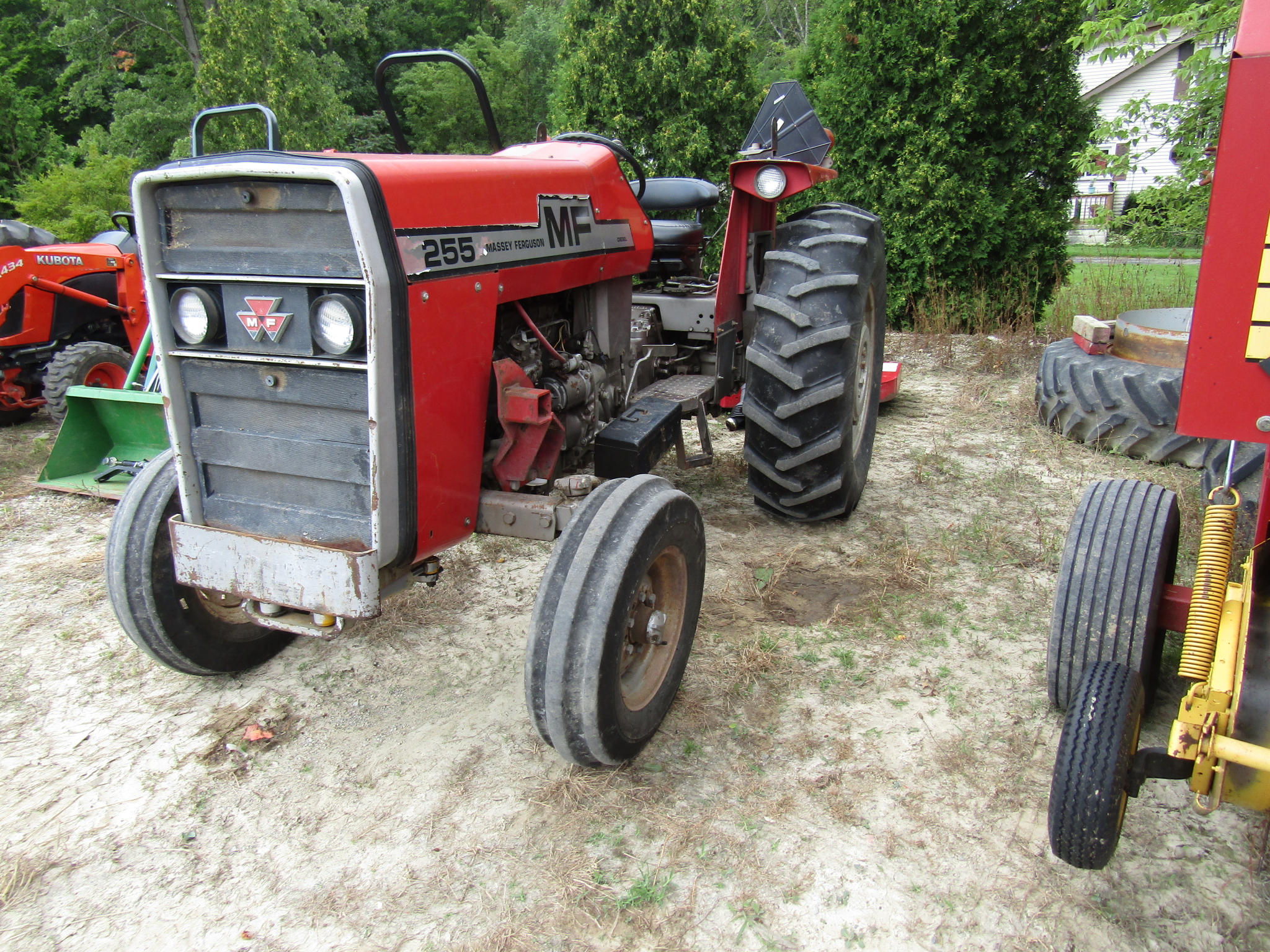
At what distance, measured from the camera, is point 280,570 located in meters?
2.16

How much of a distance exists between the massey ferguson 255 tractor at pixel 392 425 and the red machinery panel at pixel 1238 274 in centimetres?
126

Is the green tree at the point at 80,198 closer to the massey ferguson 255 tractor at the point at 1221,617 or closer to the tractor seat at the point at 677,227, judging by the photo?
the tractor seat at the point at 677,227

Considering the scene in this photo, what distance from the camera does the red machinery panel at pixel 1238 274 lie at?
1.66 m

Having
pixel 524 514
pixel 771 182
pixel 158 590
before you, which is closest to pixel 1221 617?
pixel 524 514

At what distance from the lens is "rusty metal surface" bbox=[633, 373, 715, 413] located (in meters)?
3.63

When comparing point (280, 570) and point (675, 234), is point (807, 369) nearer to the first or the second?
point (675, 234)

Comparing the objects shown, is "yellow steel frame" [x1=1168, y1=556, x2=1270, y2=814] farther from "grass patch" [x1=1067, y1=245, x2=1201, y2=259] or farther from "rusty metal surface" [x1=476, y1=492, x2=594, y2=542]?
"grass patch" [x1=1067, y1=245, x2=1201, y2=259]

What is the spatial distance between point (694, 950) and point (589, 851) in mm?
379

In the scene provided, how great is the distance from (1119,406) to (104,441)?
18.9 ft

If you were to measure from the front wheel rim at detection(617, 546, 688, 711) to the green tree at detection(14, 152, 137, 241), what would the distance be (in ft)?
38.6

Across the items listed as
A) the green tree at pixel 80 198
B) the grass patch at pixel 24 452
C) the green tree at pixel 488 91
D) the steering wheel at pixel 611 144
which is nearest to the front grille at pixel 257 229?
the steering wheel at pixel 611 144

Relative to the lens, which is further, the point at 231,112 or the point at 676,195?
the point at 676,195

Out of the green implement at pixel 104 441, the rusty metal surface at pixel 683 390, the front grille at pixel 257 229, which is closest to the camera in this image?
the front grille at pixel 257 229

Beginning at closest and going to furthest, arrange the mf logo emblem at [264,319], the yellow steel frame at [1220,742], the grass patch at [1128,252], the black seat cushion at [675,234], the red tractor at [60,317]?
the yellow steel frame at [1220,742] < the mf logo emblem at [264,319] < the black seat cushion at [675,234] < the red tractor at [60,317] < the grass patch at [1128,252]
